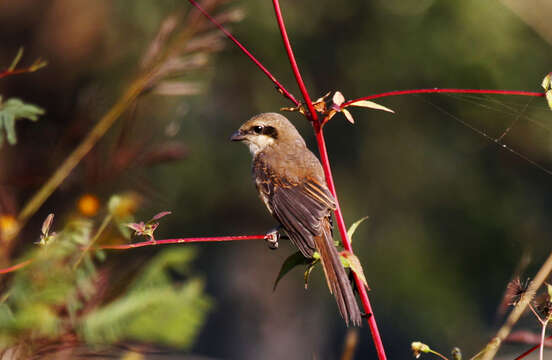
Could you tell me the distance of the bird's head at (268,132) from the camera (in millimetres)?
3680

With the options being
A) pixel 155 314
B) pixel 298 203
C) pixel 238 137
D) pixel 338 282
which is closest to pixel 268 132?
pixel 238 137

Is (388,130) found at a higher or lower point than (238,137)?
higher

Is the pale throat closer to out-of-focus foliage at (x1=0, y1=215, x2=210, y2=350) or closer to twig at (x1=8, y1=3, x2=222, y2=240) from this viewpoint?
twig at (x1=8, y1=3, x2=222, y2=240)

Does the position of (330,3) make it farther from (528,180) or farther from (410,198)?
(528,180)

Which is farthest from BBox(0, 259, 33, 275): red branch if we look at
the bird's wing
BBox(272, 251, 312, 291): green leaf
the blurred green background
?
the blurred green background

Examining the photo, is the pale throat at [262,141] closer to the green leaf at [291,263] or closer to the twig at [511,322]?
the green leaf at [291,263]

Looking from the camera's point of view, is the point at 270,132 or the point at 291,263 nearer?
the point at 291,263

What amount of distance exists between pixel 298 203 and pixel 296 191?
17cm

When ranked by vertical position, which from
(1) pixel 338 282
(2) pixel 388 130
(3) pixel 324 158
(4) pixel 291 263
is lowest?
(1) pixel 338 282

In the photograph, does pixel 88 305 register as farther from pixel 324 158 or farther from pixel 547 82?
pixel 547 82

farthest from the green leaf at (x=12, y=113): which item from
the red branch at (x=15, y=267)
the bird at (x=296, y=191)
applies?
the bird at (x=296, y=191)

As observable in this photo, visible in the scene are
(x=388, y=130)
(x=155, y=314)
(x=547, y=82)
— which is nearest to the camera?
(x=155, y=314)

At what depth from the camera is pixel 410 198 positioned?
8.59 m

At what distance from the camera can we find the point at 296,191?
10.5 ft
